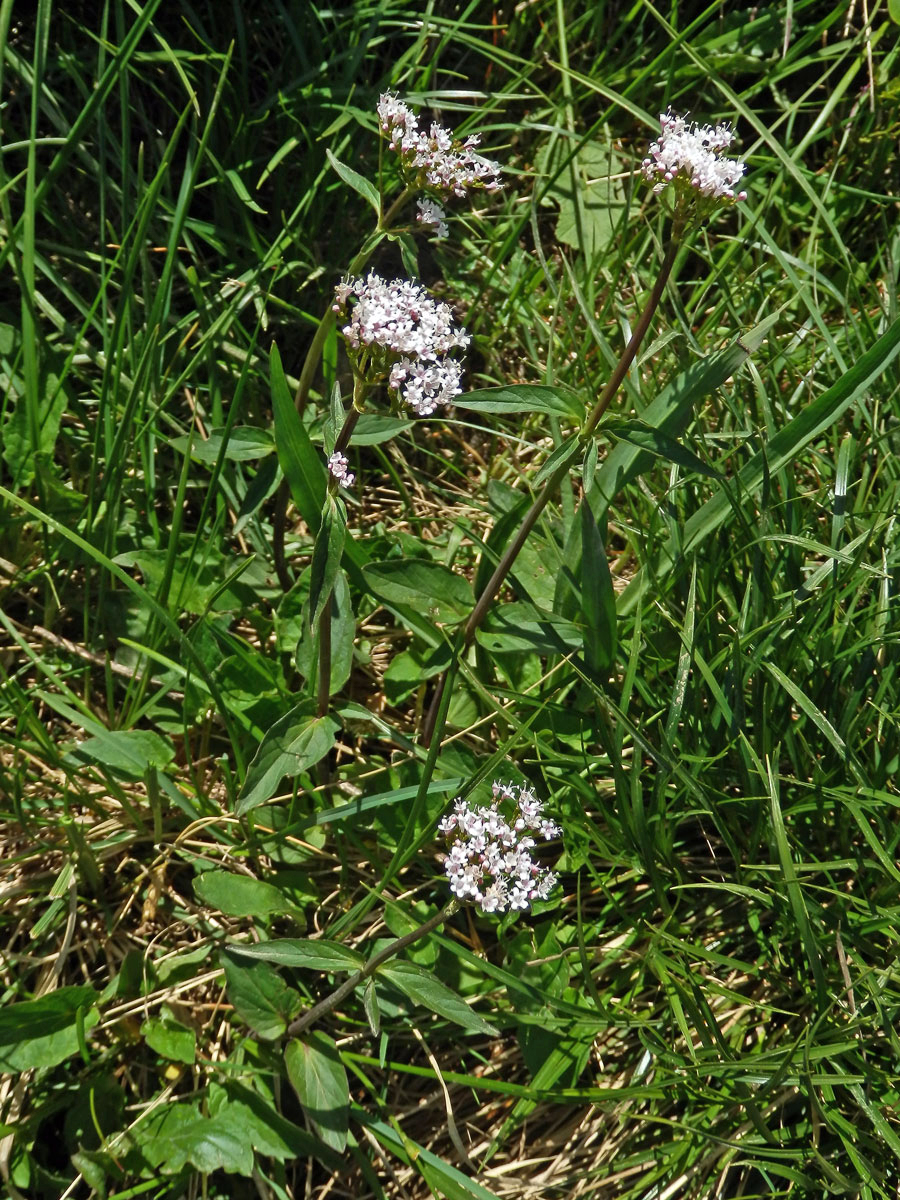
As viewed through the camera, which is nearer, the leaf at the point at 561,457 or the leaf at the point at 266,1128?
the leaf at the point at 561,457

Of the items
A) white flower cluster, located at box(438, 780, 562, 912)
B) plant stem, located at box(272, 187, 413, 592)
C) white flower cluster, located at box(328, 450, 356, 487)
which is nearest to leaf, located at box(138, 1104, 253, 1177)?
white flower cluster, located at box(438, 780, 562, 912)

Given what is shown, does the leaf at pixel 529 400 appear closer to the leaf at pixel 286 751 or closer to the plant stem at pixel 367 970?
the leaf at pixel 286 751

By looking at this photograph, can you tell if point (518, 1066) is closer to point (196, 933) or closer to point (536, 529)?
point (196, 933)

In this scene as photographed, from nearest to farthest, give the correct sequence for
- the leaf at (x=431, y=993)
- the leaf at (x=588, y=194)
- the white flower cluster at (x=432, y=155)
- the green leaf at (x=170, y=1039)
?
the leaf at (x=431, y=993), the white flower cluster at (x=432, y=155), the green leaf at (x=170, y=1039), the leaf at (x=588, y=194)

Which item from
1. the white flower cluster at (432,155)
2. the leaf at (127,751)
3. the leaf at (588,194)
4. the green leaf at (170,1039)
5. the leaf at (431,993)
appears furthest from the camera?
the leaf at (588,194)

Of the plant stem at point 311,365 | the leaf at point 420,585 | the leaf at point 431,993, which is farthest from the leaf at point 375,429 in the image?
the leaf at point 431,993

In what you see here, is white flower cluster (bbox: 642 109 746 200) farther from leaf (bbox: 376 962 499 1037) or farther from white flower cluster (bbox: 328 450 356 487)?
leaf (bbox: 376 962 499 1037)

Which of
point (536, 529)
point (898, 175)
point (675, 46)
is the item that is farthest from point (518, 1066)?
point (898, 175)

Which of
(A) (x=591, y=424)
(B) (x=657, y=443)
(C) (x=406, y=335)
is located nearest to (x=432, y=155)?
(C) (x=406, y=335)
